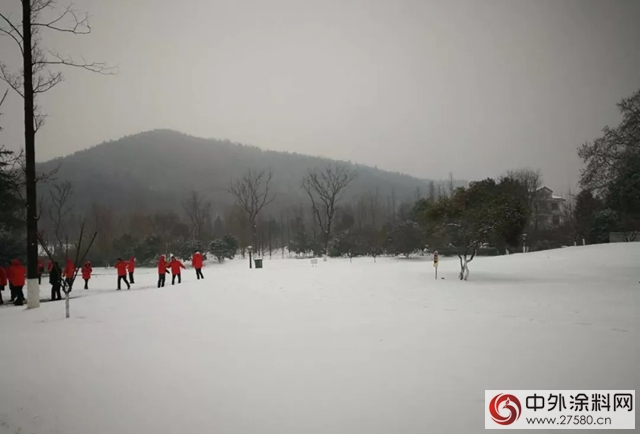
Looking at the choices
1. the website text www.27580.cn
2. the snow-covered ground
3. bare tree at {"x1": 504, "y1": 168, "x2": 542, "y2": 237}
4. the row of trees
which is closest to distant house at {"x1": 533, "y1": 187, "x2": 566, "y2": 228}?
bare tree at {"x1": 504, "y1": 168, "x2": 542, "y2": 237}

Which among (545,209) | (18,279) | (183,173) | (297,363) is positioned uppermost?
(183,173)

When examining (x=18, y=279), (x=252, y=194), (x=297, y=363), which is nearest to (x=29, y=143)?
(x=18, y=279)

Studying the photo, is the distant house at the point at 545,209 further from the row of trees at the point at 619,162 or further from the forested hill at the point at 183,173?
the row of trees at the point at 619,162

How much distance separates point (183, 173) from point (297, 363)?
131457 millimetres

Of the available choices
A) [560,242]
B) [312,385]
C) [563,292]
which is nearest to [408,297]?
[563,292]

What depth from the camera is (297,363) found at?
5062 mm

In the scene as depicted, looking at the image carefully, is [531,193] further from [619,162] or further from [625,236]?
[619,162]

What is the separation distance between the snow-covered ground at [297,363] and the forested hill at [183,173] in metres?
74.2

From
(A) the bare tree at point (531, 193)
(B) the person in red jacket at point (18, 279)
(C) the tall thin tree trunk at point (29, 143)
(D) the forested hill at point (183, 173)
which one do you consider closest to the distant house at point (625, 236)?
(A) the bare tree at point (531, 193)

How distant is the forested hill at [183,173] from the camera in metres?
90.2

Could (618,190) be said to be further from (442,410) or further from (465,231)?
(442,410)

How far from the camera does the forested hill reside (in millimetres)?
90250

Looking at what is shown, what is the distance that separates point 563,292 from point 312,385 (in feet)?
35.9

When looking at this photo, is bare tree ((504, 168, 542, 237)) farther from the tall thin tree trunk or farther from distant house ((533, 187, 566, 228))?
the tall thin tree trunk
